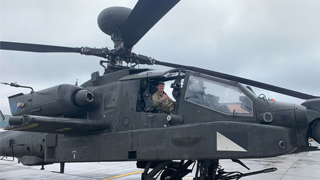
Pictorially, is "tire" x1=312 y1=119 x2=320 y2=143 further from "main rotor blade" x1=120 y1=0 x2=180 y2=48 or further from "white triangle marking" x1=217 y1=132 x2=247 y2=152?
"main rotor blade" x1=120 y1=0 x2=180 y2=48

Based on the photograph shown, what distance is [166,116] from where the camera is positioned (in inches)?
217

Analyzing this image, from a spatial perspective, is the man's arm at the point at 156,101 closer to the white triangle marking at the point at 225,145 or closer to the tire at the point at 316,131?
the white triangle marking at the point at 225,145

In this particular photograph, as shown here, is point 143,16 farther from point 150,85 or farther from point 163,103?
point 163,103

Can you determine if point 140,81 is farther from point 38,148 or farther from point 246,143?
point 38,148

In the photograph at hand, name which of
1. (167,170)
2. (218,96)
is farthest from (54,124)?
(218,96)

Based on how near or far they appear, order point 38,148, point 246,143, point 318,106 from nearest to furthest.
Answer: point 246,143
point 318,106
point 38,148

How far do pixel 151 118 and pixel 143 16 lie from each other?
216 centimetres

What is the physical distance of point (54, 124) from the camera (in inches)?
234

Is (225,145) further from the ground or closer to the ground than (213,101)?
closer to the ground

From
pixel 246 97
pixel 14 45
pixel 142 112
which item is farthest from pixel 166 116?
pixel 14 45

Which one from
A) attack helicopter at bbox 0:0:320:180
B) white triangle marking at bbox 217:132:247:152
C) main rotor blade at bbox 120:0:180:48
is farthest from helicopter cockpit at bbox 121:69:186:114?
white triangle marking at bbox 217:132:247:152

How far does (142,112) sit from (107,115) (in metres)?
1.09

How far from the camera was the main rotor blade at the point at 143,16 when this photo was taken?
16.9 feet

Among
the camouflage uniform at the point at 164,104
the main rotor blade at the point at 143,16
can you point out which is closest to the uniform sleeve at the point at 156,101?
the camouflage uniform at the point at 164,104
